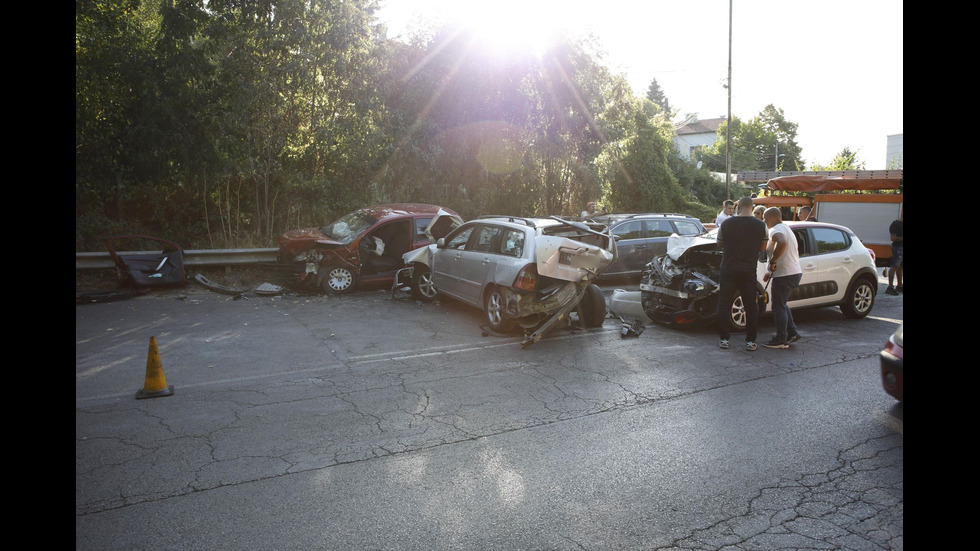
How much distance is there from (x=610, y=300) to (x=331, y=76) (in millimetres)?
9806

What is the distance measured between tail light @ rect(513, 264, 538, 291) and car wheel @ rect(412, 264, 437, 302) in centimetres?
337

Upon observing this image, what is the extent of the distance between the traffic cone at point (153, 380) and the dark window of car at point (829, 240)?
30.1ft

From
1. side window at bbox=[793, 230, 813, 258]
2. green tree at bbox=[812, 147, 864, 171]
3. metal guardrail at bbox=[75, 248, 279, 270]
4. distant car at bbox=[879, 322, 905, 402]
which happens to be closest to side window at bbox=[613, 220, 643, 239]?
side window at bbox=[793, 230, 813, 258]

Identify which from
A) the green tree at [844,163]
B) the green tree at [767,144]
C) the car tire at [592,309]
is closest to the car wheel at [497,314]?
the car tire at [592,309]

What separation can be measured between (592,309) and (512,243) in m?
1.58

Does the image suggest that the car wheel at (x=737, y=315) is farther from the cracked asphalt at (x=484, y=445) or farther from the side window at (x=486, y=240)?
the side window at (x=486, y=240)

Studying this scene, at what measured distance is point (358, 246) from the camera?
Answer: 40.7ft

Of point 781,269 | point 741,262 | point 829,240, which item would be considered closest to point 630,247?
point 829,240

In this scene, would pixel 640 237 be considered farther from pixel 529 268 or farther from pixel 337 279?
pixel 337 279

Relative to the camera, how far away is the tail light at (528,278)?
27.8ft

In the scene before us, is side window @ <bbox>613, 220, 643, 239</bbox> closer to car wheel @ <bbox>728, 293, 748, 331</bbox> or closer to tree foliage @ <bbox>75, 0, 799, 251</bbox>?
car wheel @ <bbox>728, 293, 748, 331</bbox>
